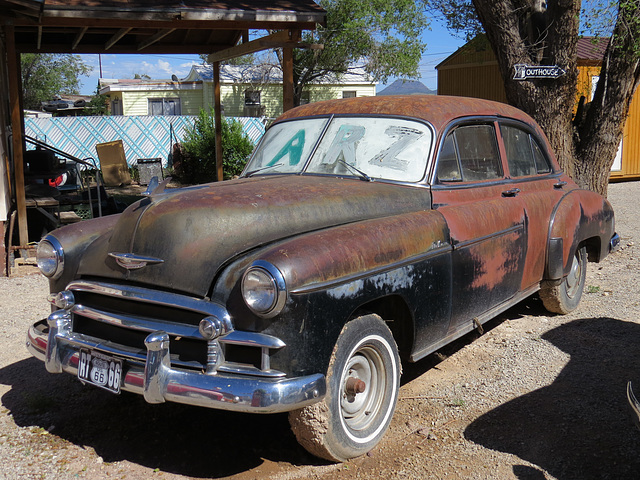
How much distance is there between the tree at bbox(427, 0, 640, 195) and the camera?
25.4 feet

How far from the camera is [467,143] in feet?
15.2

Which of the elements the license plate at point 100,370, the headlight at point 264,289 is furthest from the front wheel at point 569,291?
the license plate at point 100,370

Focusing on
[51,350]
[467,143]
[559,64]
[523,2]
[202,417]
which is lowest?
[202,417]

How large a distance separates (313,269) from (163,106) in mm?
24610

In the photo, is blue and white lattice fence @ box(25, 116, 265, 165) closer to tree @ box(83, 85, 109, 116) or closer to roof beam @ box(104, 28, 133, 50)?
roof beam @ box(104, 28, 133, 50)

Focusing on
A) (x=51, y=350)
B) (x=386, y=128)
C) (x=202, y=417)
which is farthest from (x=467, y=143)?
(x=51, y=350)

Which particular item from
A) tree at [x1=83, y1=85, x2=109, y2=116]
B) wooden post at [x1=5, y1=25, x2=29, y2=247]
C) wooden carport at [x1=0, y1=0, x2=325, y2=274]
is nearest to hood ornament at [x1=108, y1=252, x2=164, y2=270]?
wooden carport at [x1=0, y1=0, x2=325, y2=274]

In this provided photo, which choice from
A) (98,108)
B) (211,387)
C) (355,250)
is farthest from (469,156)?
(98,108)

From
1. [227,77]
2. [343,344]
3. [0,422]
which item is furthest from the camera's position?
[227,77]

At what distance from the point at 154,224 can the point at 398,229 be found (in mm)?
1303

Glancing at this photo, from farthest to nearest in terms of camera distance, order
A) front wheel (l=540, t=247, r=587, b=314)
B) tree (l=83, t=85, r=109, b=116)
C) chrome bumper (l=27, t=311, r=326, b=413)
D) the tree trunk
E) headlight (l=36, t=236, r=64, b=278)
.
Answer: tree (l=83, t=85, r=109, b=116)
the tree trunk
front wheel (l=540, t=247, r=587, b=314)
headlight (l=36, t=236, r=64, b=278)
chrome bumper (l=27, t=311, r=326, b=413)

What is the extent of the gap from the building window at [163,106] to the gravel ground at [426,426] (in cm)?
2206

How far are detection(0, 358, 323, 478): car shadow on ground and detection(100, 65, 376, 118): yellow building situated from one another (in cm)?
2238

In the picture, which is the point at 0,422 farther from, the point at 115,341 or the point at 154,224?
the point at 154,224
